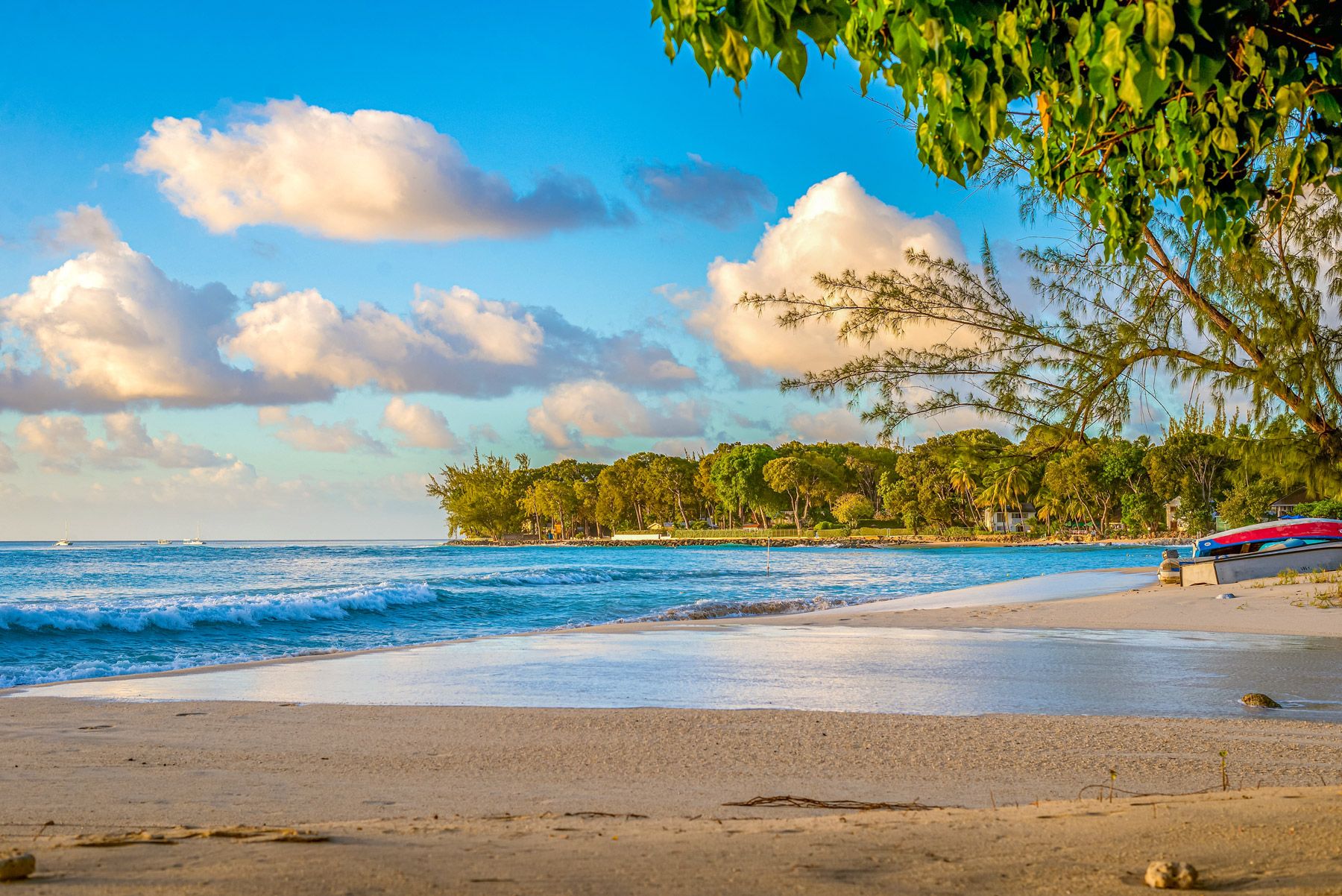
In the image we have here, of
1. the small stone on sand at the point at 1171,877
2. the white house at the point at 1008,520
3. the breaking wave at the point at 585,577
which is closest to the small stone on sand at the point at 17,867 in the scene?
the small stone on sand at the point at 1171,877

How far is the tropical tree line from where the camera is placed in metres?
87.7

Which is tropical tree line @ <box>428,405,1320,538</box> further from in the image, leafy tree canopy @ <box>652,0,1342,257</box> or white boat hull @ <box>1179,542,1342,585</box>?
leafy tree canopy @ <box>652,0,1342,257</box>

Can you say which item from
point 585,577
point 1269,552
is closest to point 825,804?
point 1269,552

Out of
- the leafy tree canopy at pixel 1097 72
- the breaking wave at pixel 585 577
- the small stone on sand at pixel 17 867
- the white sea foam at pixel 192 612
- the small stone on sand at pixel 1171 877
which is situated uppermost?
the leafy tree canopy at pixel 1097 72

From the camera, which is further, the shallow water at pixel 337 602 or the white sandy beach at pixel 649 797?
the shallow water at pixel 337 602

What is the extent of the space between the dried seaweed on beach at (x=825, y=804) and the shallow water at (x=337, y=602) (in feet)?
44.6

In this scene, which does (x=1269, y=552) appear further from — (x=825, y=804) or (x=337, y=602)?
(x=337, y=602)

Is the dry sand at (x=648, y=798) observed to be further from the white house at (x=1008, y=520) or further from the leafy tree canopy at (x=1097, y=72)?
the white house at (x=1008, y=520)

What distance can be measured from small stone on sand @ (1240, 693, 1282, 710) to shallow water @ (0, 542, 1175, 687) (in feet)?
48.8

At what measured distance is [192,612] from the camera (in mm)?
23297

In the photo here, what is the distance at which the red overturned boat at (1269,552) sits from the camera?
2209 cm

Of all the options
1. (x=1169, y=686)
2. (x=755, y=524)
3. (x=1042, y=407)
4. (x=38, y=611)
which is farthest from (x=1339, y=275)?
(x=755, y=524)

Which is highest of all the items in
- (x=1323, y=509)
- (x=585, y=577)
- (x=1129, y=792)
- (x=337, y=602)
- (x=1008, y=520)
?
(x=1323, y=509)

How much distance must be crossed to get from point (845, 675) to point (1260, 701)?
3.79 metres
